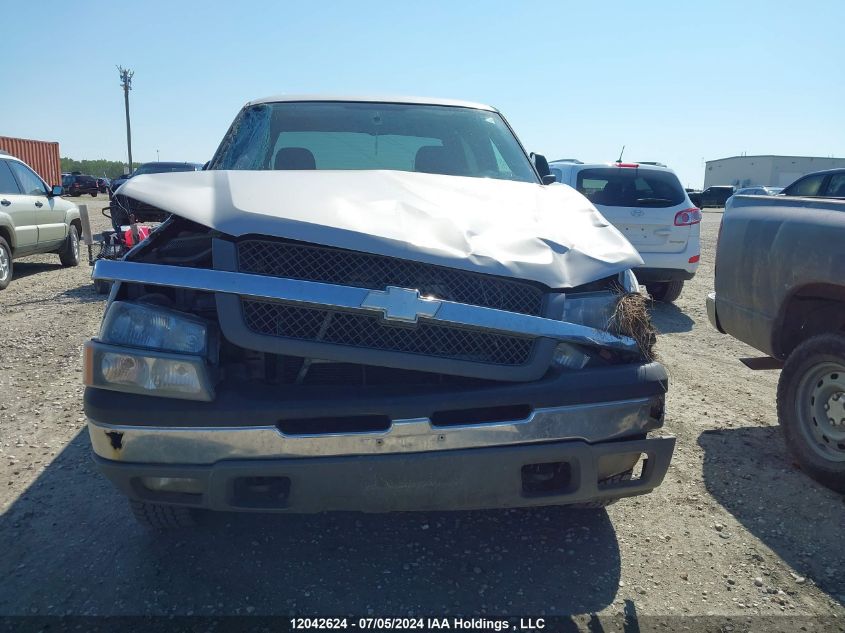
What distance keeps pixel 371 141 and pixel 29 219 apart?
8370 mm

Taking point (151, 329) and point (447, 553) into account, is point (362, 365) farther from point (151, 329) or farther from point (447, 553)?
point (447, 553)

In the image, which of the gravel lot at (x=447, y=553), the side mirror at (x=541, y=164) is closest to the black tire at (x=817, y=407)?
the gravel lot at (x=447, y=553)

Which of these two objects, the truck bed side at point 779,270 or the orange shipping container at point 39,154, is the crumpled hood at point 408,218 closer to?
the truck bed side at point 779,270

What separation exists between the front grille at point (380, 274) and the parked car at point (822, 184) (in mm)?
5205

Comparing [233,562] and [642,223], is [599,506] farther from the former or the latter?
[642,223]

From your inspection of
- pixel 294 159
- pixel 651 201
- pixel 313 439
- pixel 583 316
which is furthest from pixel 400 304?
pixel 651 201

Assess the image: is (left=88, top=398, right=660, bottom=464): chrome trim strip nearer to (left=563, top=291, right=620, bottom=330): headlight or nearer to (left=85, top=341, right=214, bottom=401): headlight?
(left=85, top=341, right=214, bottom=401): headlight

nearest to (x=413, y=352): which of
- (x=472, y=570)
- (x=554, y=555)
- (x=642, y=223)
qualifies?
(x=472, y=570)

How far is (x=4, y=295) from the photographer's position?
876 cm

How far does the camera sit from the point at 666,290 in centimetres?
875

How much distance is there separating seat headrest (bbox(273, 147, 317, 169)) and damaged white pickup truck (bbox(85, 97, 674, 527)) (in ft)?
3.53

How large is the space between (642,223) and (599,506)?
579 centimetres

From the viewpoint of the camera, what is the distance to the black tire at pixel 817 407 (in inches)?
133

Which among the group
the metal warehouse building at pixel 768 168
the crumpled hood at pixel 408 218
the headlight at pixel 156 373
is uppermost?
the metal warehouse building at pixel 768 168
